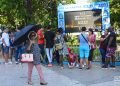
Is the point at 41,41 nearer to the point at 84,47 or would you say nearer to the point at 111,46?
the point at 84,47

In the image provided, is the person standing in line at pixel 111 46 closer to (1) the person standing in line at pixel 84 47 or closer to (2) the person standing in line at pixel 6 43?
(1) the person standing in line at pixel 84 47

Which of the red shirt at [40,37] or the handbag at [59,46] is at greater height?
the red shirt at [40,37]

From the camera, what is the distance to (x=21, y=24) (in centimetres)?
3247

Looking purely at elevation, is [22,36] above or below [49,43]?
above

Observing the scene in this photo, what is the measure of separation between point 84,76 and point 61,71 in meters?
1.75

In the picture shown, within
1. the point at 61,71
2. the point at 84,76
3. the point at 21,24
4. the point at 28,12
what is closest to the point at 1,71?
the point at 61,71

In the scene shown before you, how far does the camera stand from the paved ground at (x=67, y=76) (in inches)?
504

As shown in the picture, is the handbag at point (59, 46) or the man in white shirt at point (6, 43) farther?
the man in white shirt at point (6, 43)

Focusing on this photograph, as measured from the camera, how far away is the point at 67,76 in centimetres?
1469

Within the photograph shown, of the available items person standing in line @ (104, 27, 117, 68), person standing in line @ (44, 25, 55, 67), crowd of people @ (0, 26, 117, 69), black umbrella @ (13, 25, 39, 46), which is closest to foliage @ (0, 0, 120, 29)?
crowd of people @ (0, 26, 117, 69)

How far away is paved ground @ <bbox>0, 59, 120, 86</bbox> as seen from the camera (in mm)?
12805

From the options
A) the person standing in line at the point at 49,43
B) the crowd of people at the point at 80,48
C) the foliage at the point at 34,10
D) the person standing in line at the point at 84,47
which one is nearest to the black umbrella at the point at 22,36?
the crowd of people at the point at 80,48

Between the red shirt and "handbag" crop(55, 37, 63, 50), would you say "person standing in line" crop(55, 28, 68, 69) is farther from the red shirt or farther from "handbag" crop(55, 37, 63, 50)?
the red shirt

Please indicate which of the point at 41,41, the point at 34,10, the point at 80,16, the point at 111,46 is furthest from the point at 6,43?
the point at 34,10
